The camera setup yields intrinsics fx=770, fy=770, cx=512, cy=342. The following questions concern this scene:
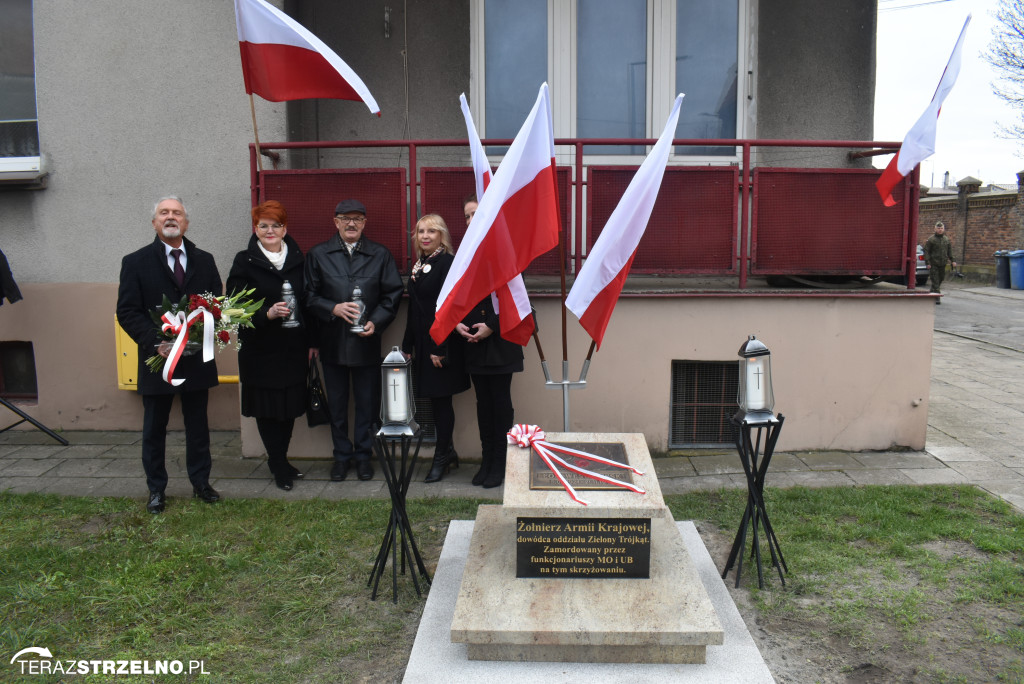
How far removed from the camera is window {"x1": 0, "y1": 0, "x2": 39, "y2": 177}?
22.9 ft

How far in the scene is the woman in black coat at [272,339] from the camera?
532 centimetres

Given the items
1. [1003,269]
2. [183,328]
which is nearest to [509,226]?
[183,328]

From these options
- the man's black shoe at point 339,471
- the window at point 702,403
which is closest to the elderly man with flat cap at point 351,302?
the man's black shoe at point 339,471

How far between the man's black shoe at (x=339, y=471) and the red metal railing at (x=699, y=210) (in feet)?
5.16

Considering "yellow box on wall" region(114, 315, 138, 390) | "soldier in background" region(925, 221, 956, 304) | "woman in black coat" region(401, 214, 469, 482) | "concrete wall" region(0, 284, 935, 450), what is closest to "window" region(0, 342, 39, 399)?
"yellow box on wall" region(114, 315, 138, 390)

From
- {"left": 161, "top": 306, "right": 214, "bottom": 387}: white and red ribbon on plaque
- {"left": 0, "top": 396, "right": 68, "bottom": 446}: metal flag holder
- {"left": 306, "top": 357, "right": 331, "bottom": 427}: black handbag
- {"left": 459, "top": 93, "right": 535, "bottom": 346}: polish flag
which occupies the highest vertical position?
{"left": 459, "top": 93, "right": 535, "bottom": 346}: polish flag

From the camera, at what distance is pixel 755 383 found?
381 centimetres

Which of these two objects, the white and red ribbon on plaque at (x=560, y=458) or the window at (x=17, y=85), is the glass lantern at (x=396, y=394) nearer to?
the white and red ribbon on plaque at (x=560, y=458)

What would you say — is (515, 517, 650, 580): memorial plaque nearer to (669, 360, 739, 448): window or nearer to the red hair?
(669, 360, 739, 448): window

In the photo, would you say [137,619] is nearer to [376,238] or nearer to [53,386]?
[376,238]

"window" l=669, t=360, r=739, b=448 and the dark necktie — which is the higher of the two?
the dark necktie

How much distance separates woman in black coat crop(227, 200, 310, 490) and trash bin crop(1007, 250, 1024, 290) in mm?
21117

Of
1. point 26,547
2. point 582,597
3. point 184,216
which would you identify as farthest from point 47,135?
point 582,597

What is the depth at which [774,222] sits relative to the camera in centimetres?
596
